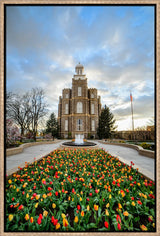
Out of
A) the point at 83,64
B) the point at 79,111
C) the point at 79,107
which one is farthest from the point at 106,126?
the point at 83,64

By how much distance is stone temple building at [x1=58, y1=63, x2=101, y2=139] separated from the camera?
21.6 meters

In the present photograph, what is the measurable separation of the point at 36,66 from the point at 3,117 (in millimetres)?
1049

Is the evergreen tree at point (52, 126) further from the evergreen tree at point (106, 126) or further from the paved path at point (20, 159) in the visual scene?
the paved path at point (20, 159)

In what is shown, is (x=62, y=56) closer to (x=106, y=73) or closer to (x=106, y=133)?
(x=106, y=73)

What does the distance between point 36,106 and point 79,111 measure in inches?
359

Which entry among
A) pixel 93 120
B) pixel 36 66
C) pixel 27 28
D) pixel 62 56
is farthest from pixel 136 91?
pixel 93 120

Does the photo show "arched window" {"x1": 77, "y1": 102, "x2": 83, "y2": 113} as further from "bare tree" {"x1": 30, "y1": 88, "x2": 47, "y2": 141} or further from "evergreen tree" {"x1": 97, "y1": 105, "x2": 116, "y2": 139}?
"bare tree" {"x1": 30, "y1": 88, "x2": 47, "y2": 141}

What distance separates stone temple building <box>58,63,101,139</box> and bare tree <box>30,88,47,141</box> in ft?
23.1

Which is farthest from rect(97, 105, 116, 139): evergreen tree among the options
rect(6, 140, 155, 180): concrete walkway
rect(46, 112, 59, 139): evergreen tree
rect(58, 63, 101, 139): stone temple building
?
rect(6, 140, 155, 180): concrete walkway

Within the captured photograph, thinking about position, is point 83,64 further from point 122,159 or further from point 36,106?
point 36,106

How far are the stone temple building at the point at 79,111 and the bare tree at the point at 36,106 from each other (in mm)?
7039

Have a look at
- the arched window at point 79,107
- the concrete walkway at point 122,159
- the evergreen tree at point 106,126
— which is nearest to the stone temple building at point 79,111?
the arched window at point 79,107

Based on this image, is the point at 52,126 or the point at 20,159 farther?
the point at 52,126

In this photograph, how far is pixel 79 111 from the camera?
2217cm
